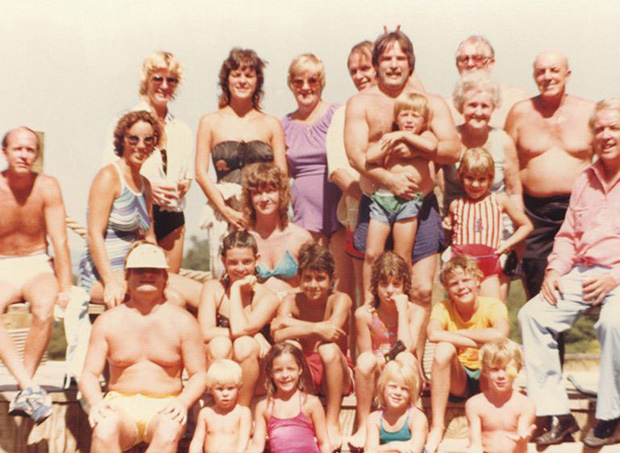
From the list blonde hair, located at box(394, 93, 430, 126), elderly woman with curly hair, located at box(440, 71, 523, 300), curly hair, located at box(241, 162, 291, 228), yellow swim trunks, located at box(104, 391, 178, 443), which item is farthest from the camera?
elderly woman with curly hair, located at box(440, 71, 523, 300)

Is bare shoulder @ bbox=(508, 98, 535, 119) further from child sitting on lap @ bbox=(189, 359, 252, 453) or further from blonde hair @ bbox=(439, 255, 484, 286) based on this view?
child sitting on lap @ bbox=(189, 359, 252, 453)

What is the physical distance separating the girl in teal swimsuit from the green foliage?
73.1ft

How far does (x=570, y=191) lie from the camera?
683 cm

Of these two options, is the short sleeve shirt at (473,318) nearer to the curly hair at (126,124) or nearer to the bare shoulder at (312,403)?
the bare shoulder at (312,403)

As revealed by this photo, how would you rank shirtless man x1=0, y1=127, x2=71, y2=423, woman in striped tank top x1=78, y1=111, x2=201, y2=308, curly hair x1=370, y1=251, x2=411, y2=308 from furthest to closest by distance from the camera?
1. woman in striped tank top x1=78, y1=111, x2=201, y2=308
2. shirtless man x1=0, y1=127, x2=71, y2=423
3. curly hair x1=370, y1=251, x2=411, y2=308

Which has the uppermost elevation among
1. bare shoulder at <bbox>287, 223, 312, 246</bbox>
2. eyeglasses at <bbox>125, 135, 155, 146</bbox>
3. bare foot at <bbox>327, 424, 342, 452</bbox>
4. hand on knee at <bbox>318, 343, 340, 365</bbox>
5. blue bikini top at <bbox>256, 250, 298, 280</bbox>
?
eyeglasses at <bbox>125, 135, 155, 146</bbox>

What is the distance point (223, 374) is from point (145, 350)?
45 centimetres

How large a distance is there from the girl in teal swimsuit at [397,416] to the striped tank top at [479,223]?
1032mm

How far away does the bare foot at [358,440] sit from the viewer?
602 centimetres

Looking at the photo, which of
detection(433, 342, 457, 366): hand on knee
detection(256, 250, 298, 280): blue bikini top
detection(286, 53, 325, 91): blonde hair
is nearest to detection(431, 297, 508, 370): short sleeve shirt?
detection(433, 342, 457, 366): hand on knee

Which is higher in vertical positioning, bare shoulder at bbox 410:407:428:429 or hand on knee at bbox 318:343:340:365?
hand on knee at bbox 318:343:340:365

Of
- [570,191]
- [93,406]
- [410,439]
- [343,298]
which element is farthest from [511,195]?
[93,406]

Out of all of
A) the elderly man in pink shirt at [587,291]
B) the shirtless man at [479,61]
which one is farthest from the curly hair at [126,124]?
the elderly man in pink shirt at [587,291]

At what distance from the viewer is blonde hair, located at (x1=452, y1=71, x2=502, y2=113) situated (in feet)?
22.2
